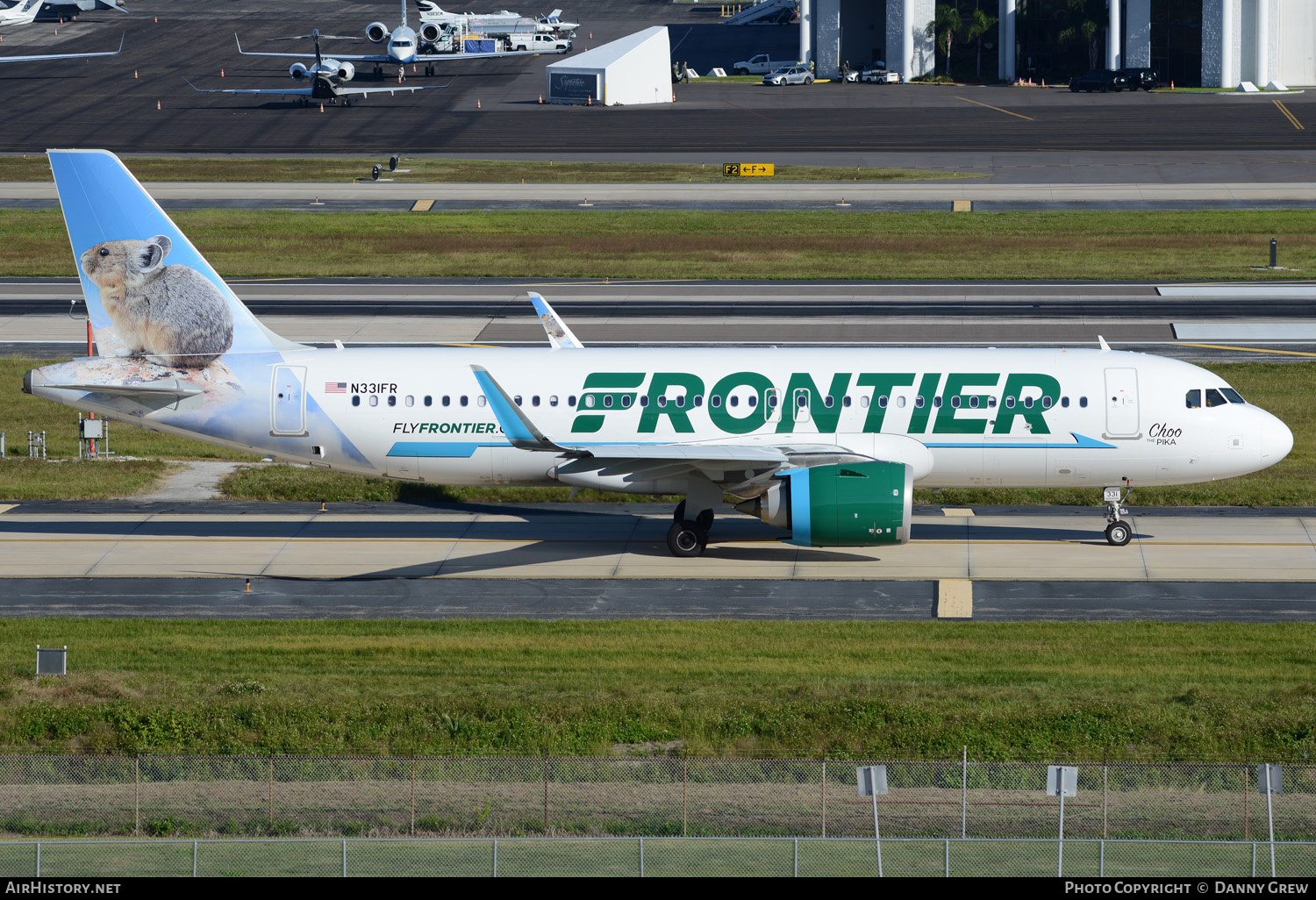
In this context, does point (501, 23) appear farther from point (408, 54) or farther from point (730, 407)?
point (730, 407)

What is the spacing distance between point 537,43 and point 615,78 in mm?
35978

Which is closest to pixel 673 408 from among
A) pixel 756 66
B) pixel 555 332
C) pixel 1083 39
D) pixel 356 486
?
pixel 555 332

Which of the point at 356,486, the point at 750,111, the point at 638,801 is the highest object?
the point at 750,111

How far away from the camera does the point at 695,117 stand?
122m

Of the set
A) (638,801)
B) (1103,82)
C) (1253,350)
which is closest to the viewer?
(638,801)

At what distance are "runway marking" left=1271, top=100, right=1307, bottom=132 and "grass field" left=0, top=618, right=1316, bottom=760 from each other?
298ft

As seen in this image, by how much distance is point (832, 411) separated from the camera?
3591cm

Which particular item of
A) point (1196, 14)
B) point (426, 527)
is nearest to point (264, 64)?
point (1196, 14)

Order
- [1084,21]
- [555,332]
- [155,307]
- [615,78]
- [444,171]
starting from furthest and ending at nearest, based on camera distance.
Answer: [1084,21], [615,78], [444,171], [555,332], [155,307]

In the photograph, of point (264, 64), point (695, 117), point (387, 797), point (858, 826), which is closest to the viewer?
point (858, 826)

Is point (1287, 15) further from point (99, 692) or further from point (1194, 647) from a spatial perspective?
point (99, 692)

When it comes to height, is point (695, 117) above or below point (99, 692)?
above
